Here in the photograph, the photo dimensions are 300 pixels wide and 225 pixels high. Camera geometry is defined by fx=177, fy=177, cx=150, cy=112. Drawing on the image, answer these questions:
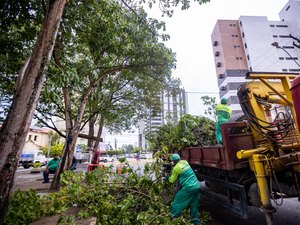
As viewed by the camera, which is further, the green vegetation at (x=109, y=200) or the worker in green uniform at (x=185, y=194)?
the worker in green uniform at (x=185, y=194)

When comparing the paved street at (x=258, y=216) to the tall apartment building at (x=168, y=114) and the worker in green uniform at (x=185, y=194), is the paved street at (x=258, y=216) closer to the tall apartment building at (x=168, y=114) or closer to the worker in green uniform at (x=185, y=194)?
the worker in green uniform at (x=185, y=194)

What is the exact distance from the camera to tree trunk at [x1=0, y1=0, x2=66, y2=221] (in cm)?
300

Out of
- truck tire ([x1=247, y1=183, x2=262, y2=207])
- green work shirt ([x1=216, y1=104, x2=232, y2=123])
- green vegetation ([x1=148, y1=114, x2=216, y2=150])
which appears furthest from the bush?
green work shirt ([x1=216, y1=104, x2=232, y2=123])

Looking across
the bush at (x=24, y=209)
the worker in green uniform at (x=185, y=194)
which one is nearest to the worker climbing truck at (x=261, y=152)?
the worker in green uniform at (x=185, y=194)

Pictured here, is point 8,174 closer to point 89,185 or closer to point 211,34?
point 89,185

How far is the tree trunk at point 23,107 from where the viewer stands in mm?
3000

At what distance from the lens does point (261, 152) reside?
302 centimetres

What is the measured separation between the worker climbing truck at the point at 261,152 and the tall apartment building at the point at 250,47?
1346 inches

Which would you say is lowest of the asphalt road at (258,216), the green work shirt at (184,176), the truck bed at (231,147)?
the asphalt road at (258,216)

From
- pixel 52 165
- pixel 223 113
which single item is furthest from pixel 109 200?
pixel 52 165

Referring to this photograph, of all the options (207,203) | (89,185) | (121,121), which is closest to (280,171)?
(207,203)

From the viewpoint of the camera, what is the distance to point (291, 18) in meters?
39.6

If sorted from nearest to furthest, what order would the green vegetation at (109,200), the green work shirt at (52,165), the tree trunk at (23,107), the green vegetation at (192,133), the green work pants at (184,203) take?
the tree trunk at (23,107), the green vegetation at (109,200), the green work pants at (184,203), the green vegetation at (192,133), the green work shirt at (52,165)

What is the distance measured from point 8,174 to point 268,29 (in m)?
49.7
